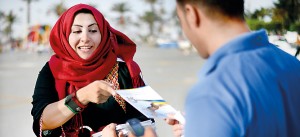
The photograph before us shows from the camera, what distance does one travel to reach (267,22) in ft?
9.37

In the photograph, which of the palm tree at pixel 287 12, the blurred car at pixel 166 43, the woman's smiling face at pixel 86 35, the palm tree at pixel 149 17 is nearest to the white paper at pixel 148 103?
the woman's smiling face at pixel 86 35

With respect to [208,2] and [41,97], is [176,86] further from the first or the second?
[208,2]

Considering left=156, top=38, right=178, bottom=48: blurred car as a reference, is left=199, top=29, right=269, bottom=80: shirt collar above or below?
above

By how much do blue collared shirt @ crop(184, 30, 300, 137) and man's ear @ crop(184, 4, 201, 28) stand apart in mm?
85

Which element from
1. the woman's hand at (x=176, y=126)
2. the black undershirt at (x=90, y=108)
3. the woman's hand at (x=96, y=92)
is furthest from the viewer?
the black undershirt at (x=90, y=108)

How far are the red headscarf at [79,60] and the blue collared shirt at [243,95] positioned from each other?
1026 millimetres

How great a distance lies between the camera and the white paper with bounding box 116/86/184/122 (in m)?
1.41

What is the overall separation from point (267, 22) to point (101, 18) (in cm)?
140

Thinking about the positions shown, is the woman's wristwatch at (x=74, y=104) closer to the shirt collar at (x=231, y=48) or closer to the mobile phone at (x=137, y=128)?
the mobile phone at (x=137, y=128)

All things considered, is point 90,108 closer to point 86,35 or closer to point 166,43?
point 86,35

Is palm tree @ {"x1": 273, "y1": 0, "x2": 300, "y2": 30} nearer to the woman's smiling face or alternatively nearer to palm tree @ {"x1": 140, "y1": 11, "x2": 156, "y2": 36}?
the woman's smiling face

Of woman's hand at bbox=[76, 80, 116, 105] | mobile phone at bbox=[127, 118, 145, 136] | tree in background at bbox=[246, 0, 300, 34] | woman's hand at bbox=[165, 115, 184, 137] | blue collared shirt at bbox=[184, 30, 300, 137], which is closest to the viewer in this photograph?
blue collared shirt at bbox=[184, 30, 300, 137]

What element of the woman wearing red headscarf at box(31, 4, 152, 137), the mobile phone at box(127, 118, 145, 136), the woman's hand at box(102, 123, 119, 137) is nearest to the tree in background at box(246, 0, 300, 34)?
the woman wearing red headscarf at box(31, 4, 152, 137)

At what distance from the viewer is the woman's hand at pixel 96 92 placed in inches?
61.5
